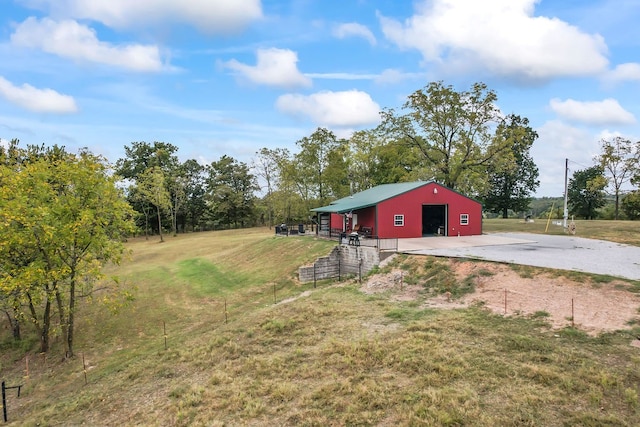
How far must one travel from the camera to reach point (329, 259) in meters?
22.0

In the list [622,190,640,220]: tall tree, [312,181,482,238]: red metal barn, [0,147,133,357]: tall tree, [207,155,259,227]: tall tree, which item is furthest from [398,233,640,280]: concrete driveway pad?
[207,155,259,227]: tall tree

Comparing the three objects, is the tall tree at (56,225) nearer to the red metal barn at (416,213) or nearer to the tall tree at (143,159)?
the red metal barn at (416,213)

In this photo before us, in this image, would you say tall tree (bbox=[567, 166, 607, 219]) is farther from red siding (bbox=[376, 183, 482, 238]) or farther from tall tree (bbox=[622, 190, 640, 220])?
red siding (bbox=[376, 183, 482, 238])

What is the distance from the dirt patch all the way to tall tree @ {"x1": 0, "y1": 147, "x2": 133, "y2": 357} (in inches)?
440

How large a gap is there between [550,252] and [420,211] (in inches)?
373

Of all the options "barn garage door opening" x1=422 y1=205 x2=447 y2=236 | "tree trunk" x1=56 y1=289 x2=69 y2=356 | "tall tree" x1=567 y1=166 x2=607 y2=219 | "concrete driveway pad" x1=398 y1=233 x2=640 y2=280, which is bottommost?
"tree trunk" x1=56 y1=289 x2=69 y2=356

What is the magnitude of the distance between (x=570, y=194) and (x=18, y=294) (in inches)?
2644

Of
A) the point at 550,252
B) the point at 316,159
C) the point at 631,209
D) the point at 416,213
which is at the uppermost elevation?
the point at 316,159

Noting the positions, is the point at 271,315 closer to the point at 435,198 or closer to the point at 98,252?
the point at 98,252

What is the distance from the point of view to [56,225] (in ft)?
41.6

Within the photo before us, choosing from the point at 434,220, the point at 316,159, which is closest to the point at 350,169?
the point at 316,159

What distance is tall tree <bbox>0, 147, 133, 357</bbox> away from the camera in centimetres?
1223

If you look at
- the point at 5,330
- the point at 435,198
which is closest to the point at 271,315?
the point at 5,330

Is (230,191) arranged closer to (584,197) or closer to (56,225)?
(56,225)
